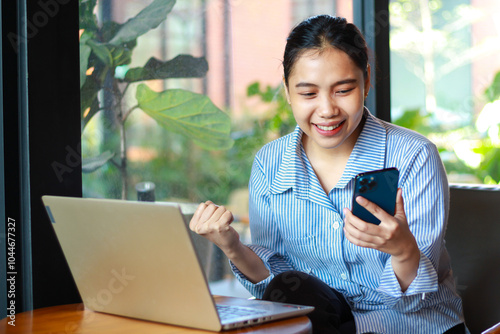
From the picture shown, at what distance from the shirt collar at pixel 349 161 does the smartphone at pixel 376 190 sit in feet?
1.13

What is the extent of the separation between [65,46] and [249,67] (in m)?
0.67

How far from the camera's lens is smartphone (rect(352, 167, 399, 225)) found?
102cm

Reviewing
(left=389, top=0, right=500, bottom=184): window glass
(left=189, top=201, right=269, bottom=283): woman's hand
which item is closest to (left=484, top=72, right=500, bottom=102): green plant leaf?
(left=389, top=0, right=500, bottom=184): window glass

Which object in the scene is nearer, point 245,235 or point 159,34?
point 159,34

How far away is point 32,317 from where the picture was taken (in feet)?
3.72

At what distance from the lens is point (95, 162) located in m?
1.49

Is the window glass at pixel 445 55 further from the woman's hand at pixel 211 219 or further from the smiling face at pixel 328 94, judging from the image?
the woman's hand at pixel 211 219

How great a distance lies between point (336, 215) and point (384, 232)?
13.0 inches

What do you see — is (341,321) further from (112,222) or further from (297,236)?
(112,222)

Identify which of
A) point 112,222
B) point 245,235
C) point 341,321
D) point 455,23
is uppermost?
point 455,23

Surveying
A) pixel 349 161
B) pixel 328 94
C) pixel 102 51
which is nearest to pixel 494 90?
pixel 349 161

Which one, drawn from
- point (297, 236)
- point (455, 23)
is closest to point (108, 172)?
point (297, 236)

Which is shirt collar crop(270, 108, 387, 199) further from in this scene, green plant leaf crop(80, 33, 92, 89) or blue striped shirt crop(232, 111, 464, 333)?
green plant leaf crop(80, 33, 92, 89)

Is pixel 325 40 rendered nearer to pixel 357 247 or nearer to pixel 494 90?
pixel 357 247
